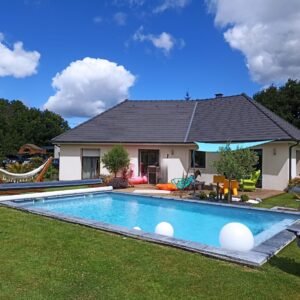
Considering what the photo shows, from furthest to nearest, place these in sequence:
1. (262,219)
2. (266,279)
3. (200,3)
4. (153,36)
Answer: (153,36) < (200,3) < (262,219) < (266,279)

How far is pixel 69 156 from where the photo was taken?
34688mm

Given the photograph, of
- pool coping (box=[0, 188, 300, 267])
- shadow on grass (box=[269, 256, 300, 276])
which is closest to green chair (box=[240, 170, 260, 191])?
pool coping (box=[0, 188, 300, 267])

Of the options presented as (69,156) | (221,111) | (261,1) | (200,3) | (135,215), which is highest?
(200,3)

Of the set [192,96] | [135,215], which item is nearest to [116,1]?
[135,215]

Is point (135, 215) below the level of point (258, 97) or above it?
below

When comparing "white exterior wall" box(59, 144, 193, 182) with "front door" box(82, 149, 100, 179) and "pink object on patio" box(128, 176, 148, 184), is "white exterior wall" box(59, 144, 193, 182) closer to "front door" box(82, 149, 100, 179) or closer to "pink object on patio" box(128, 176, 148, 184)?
"front door" box(82, 149, 100, 179)

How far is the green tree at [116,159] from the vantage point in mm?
30266

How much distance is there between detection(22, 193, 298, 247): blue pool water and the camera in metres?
16.0

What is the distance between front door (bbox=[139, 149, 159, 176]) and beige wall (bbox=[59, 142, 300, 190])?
0.45m

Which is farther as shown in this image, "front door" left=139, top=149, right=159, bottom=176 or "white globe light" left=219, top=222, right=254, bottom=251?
"front door" left=139, top=149, right=159, bottom=176

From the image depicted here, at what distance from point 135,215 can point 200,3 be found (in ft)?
46.0

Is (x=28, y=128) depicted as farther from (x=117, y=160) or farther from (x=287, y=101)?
(x=117, y=160)

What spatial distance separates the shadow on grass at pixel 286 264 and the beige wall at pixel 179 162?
1935 cm

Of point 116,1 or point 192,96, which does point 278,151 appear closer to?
point 116,1
